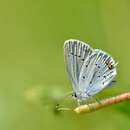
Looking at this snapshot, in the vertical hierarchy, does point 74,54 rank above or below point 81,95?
above

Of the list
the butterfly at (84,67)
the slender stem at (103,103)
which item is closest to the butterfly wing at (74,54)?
the butterfly at (84,67)

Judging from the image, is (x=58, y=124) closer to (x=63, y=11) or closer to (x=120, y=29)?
(x=120, y=29)

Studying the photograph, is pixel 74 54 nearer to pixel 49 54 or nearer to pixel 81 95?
pixel 81 95

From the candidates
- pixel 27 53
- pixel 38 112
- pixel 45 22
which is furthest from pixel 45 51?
pixel 38 112

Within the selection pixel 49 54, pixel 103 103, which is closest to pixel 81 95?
pixel 103 103

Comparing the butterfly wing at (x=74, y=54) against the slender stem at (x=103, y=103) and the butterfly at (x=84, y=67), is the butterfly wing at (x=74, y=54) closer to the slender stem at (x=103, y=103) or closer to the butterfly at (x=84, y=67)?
the butterfly at (x=84, y=67)

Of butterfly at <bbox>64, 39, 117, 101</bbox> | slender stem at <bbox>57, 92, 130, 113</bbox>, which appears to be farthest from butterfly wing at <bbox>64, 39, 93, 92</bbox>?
slender stem at <bbox>57, 92, 130, 113</bbox>
